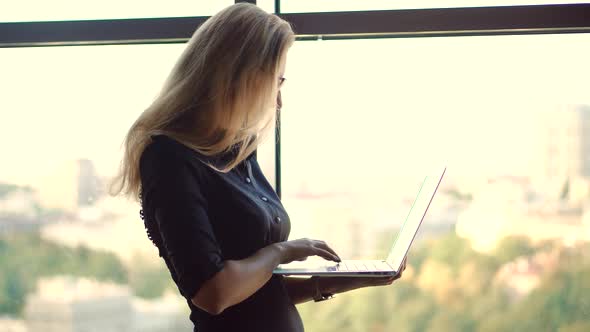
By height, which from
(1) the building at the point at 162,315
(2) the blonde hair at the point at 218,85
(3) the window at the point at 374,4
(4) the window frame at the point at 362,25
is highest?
(2) the blonde hair at the point at 218,85

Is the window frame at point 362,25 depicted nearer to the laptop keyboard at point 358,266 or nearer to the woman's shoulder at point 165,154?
the laptop keyboard at point 358,266

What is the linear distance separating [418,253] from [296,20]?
0.80 metres

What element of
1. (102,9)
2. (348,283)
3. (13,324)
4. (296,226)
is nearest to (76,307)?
(13,324)

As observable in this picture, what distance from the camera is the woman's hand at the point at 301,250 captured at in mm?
1336

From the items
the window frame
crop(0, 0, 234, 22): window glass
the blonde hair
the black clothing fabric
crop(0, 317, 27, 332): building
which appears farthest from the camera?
crop(0, 317, 27, 332): building

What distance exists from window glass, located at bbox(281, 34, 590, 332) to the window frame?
0.18 feet

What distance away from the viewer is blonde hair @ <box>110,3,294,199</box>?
1.29 metres

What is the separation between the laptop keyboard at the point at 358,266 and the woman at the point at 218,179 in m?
0.05

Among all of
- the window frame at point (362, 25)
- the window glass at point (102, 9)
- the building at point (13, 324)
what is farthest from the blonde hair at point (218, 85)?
the building at point (13, 324)

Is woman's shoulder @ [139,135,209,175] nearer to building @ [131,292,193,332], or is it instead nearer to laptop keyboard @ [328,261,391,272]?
laptop keyboard @ [328,261,391,272]

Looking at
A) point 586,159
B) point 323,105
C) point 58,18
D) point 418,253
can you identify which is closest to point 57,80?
point 58,18

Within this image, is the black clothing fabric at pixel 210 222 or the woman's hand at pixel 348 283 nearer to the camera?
the black clothing fabric at pixel 210 222

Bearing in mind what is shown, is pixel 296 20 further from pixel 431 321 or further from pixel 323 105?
pixel 431 321

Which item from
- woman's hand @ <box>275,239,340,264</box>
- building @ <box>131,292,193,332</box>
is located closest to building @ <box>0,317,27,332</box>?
building @ <box>131,292,193,332</box>
